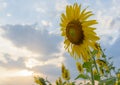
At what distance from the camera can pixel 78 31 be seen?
600cm

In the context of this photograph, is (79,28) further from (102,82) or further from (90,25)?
(102,82)

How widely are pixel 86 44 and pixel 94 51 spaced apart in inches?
20.4

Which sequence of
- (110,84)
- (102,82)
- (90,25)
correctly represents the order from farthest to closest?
(90,25), (102,82), (110,84)

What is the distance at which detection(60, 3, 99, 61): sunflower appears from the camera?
225 inches

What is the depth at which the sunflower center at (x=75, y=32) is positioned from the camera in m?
5.93

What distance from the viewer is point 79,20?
6.02m

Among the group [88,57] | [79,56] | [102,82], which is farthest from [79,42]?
[102,82]

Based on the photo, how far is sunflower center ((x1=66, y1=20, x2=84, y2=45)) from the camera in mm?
5930

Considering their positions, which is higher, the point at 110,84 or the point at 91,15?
the point at 91,15

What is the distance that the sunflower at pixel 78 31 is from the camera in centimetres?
573

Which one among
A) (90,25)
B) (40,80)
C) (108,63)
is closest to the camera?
(90,25)

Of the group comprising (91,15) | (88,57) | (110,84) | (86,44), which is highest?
(91,15)

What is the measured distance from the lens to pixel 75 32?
600cm

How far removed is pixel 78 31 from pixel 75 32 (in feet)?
0.18
